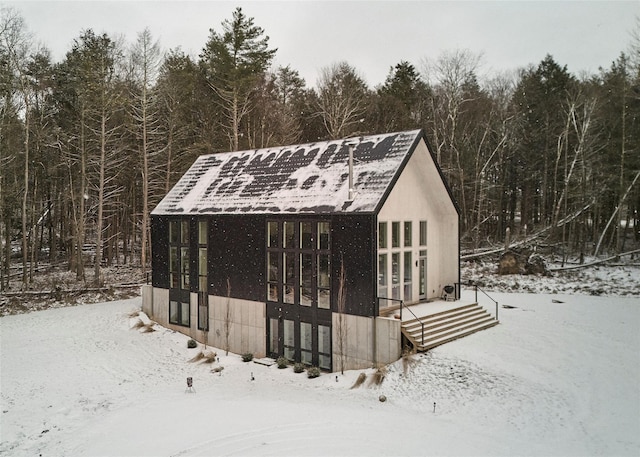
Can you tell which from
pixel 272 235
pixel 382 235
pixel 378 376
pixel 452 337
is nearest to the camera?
pixel 378 376

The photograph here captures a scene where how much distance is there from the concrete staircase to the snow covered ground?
1.26ft

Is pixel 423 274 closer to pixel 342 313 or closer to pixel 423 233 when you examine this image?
pixel 423 233

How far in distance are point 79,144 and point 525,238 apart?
2792cm

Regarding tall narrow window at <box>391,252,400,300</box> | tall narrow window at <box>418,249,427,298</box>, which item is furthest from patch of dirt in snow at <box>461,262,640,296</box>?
tall narrow window at <box>391,252,400,300</box>

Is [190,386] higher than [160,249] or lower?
lower

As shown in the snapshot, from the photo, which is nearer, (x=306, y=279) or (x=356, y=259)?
(x=356, y=259)

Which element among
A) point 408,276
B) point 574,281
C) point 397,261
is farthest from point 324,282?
point 574,281

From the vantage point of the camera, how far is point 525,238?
2730 cm

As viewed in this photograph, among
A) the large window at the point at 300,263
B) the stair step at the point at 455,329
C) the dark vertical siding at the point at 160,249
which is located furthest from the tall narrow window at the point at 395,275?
the dark vertical siding at the point at 160,249

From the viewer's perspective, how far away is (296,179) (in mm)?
15203

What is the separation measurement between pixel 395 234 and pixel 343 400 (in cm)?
578

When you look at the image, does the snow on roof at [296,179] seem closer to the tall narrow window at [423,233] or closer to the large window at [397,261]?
the large window at [397,261]

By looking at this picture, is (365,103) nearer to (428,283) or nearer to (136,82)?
(136,82)

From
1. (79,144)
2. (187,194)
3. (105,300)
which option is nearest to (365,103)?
(187,194)
